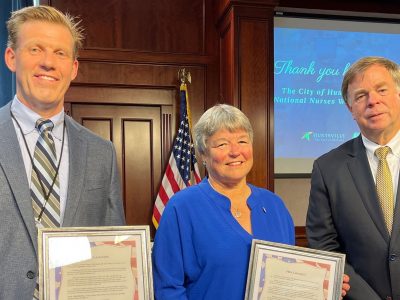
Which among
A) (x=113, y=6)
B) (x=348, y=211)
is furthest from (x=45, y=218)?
(x=113, y=6)

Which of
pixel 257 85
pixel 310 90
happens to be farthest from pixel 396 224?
pixel 310 90

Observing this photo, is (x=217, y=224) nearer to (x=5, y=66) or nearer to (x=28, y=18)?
(x=28, y=18)

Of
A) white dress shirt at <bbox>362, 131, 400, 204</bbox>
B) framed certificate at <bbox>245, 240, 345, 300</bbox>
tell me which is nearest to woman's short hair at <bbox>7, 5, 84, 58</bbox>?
framed certificate at <bbox>245, 240, 345, 300</bbox>

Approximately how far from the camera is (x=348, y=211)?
1774mm

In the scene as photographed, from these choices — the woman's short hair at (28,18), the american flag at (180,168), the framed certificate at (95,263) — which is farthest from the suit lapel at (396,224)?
the american flag at (180,168)

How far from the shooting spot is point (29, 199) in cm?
136

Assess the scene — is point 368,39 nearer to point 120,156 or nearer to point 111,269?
point 120,156

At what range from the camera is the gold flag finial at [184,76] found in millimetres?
3568

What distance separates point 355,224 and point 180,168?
1.90 meters

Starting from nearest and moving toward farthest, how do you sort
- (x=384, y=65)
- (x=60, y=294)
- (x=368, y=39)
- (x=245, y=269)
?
(x=60, y=294)
(x=245, y=269)
(x=384, y=65)
(x=368, y=39)

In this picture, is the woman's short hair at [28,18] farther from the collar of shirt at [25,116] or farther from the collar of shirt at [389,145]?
the collar of shirt at [389,145]

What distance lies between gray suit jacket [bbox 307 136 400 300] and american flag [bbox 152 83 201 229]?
5.44ft

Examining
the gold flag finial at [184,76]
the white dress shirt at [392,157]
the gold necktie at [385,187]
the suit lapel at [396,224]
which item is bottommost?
the suit lapel at [396,224]

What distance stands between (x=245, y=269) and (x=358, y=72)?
0.95 metres
